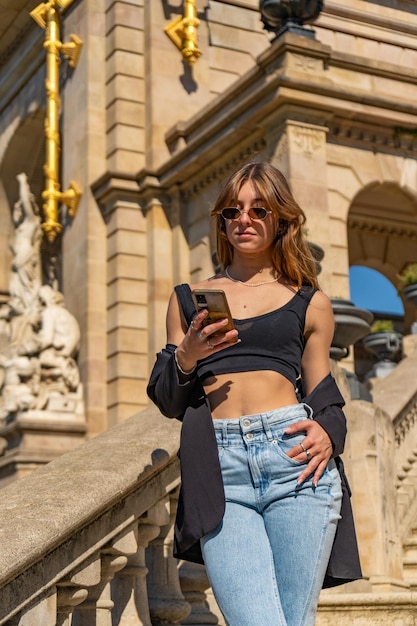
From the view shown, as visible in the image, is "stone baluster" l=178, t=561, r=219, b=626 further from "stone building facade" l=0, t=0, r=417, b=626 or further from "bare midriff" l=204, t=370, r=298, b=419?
"stone building facade" l=0, t=0, r=417, b=626

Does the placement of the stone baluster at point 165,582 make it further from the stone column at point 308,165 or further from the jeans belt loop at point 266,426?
the stone column at point 308,165

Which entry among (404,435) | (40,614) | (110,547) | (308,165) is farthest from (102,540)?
(308,165)

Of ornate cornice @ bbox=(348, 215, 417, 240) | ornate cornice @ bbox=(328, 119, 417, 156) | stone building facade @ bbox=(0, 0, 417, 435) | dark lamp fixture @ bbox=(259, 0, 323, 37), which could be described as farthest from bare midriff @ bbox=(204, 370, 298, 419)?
ornate cornice @ bbox=(348, 215, 417, 240)

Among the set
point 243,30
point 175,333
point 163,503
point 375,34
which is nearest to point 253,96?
point 243,30

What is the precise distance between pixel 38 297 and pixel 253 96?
6.15m

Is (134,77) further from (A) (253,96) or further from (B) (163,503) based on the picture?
(B) (163,503)

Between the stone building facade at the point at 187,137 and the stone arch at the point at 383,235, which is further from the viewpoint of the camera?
the stone arch at the point at 383,235

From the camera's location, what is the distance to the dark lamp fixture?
45.3 ft

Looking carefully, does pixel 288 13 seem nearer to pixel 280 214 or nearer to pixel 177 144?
pixel 177 144

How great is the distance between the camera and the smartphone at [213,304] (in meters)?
2.89

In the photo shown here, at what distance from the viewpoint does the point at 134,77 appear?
1898 centimetres

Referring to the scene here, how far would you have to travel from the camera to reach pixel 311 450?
116 inches

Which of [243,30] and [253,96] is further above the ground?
[243,30]

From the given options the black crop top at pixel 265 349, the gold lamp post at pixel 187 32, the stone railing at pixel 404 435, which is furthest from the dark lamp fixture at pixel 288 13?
the black crop top at pixel 265 349
